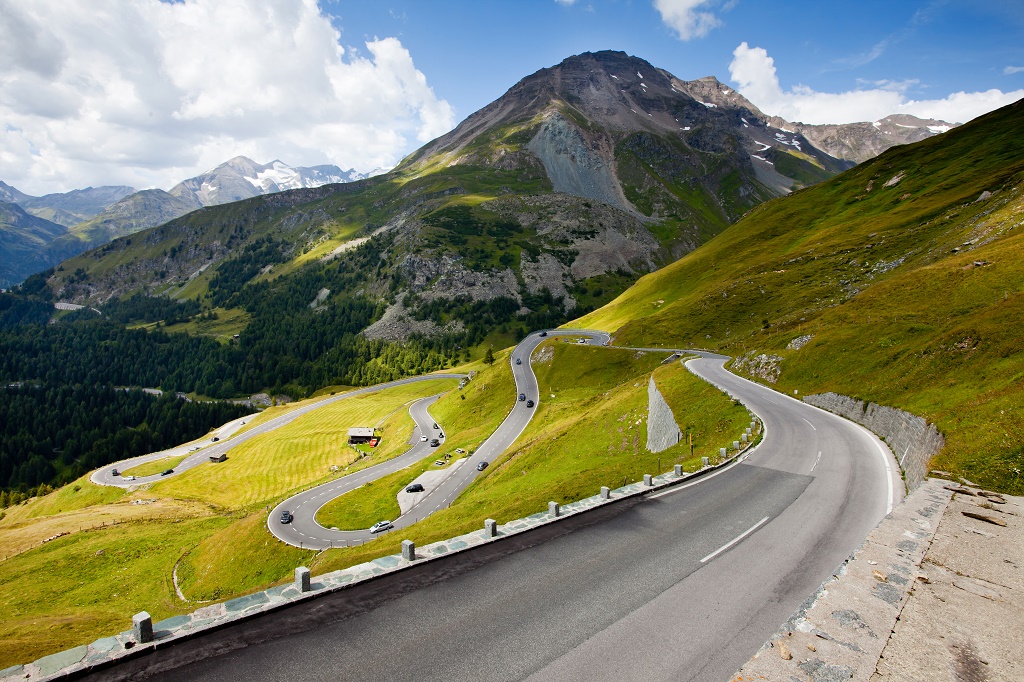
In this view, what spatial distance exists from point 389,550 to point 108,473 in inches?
5735

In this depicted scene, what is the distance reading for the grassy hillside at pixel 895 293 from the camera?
89.9 ft

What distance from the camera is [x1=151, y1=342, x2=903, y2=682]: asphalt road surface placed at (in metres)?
9.58

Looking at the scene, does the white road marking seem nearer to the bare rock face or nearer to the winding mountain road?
the bare rock face

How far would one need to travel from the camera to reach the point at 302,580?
38.0 ft

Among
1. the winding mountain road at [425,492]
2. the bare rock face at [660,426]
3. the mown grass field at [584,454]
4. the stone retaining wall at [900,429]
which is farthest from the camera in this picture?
the winding mountain road at [425,492]

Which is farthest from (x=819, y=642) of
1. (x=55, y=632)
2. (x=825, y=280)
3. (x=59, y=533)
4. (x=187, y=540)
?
(x=825, y=280)

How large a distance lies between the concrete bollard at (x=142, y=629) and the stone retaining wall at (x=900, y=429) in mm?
27155

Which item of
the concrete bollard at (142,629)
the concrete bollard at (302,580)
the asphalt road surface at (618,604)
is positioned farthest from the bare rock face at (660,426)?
the concrete bollard at (142,629)

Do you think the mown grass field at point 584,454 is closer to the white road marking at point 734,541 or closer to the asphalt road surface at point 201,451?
the white road marking at point 734,541

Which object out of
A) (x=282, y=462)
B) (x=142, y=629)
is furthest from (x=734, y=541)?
(x=282, y=462)

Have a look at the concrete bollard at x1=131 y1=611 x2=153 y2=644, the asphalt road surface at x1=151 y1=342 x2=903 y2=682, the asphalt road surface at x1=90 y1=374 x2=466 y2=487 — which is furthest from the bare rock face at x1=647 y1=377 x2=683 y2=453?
the asphalt road surface at x1=90 y1=374 x2=466 y2=487

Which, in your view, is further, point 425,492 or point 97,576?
point 425,492

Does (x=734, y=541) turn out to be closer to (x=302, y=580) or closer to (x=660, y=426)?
(x=302, y=580)

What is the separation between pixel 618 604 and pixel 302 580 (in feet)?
28.2
